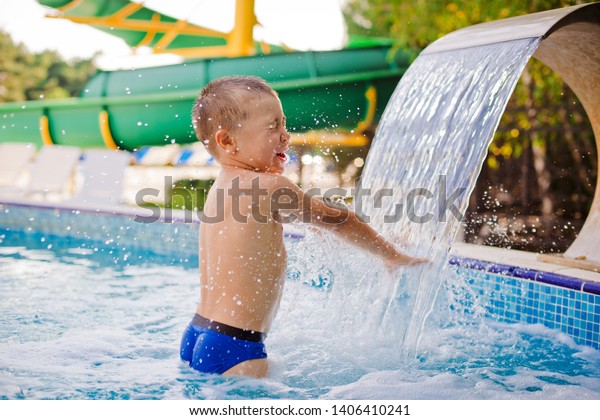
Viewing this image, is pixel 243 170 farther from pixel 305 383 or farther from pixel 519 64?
pixel 519 64

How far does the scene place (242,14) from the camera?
32.4 feet

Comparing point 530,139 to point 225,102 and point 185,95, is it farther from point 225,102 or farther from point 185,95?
point 225,102

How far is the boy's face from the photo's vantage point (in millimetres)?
2338

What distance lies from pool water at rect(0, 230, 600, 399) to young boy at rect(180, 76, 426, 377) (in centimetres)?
16

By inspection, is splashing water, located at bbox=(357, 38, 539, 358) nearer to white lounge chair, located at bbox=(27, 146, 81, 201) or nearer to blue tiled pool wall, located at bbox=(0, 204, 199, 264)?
blue tiled pool wall, located at bbox=(0, 204, 199, 264)

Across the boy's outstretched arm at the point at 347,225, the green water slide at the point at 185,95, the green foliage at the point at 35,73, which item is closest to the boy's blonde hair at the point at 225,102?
the boy's outstretched arm at the point at 347,225

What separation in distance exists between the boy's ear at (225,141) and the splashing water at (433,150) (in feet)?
3.28

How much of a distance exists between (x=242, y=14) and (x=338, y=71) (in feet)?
6.08

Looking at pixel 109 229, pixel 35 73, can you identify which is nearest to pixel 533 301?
pixel 109 229

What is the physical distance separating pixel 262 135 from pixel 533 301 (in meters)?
2.03

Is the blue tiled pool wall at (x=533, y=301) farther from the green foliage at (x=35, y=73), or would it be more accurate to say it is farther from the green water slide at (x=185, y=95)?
the green foliage at (x=35, y=73)

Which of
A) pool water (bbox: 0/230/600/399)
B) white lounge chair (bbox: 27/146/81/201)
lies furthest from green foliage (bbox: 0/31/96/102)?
pool water (bbox: 0/230/600/399)

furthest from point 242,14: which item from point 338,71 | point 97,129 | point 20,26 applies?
point 20,26
